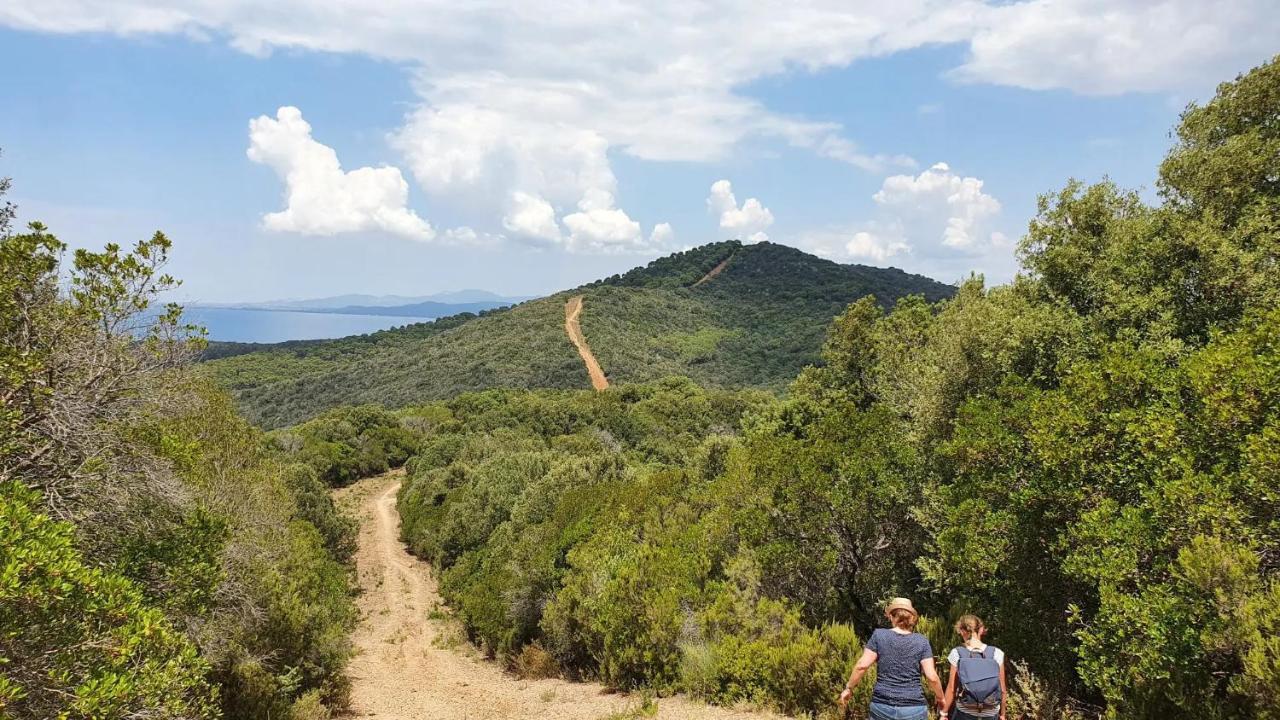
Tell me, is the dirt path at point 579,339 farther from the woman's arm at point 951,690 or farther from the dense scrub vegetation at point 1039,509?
the woman's arm at point 951,690

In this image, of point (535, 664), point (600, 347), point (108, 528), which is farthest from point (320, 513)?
point (600, 347)

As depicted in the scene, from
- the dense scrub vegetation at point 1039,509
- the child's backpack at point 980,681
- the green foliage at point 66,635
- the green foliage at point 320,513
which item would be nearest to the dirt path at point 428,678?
the dense scrub vegetation at point 1039,509

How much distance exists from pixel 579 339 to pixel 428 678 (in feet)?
268

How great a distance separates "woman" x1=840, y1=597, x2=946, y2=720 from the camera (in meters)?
6.29

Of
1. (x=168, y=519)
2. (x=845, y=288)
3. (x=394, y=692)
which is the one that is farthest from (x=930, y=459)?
(x=845, y=288)

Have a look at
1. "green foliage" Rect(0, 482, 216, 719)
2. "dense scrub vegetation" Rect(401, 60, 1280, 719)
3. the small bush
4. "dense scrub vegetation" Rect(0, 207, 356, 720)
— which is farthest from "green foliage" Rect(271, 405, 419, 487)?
"green foliage" Rect(0, 482, 216, 719)

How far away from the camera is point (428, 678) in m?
18.7

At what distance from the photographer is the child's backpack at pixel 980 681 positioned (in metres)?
6.27

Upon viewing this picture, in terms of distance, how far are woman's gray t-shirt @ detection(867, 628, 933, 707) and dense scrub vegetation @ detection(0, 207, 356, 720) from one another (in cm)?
735

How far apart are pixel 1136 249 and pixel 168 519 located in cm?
1767

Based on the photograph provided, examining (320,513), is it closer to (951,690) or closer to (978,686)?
(951,690)

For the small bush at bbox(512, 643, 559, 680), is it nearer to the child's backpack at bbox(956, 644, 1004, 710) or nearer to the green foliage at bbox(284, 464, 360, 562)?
the child's backpack at bbox(956, 644, 1004, 710)

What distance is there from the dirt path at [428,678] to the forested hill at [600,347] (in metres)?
52.5

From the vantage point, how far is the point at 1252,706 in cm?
606
